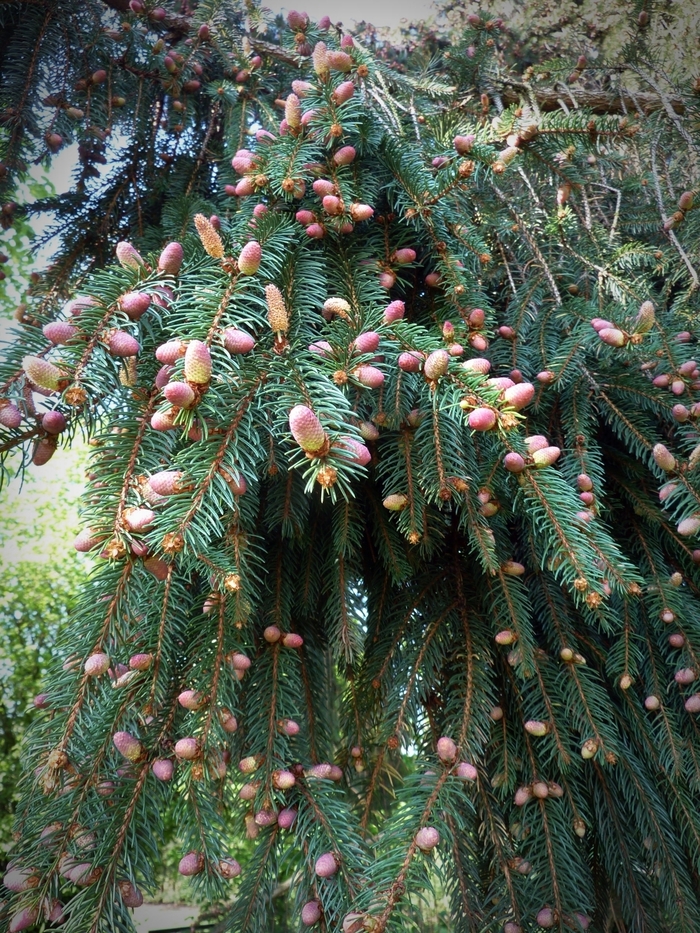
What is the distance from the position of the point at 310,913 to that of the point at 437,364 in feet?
1.24

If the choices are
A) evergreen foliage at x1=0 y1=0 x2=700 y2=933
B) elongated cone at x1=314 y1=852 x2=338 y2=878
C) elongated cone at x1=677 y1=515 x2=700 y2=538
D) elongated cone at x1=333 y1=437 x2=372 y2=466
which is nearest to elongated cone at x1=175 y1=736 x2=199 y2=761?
evergreen foliage at x1=0 y1=0 x2=700 y2=933

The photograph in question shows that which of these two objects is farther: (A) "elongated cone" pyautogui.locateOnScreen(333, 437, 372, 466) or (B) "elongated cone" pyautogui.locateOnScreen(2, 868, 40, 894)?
(B) "elongated cone" pyautogui.locateOnScreen(2, 868, 40, 894)

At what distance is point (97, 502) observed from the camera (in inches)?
14.5

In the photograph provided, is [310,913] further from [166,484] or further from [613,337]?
[613,337]

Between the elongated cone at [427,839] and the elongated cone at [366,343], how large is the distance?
1.01ft

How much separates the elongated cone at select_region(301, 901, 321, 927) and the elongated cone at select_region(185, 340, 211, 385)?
1.21ft

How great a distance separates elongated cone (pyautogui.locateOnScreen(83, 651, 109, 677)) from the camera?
389 mm

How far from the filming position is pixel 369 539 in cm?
60

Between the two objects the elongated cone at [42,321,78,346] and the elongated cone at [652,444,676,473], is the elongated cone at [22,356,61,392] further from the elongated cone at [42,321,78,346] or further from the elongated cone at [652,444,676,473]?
the elongated cone at [652,444,676,473]

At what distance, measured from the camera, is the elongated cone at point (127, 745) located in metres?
0.44

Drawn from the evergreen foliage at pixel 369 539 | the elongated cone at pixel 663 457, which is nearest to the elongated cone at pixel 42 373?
the evergreen foliage at pixel 369 539

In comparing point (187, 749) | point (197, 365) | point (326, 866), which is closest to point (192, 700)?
point (187, 749)

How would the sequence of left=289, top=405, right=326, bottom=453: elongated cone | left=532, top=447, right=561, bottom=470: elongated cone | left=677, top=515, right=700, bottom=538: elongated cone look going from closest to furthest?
left=289, top=405, right=326, bottom=453: elongated cone < left=532, top=447, right=561, bottom=470: elongated cone < left=677, top=515, right=700, bottom=538: elongated cone

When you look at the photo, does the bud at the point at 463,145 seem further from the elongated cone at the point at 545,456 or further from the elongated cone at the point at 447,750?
the elongated cone at the point at 447,750
